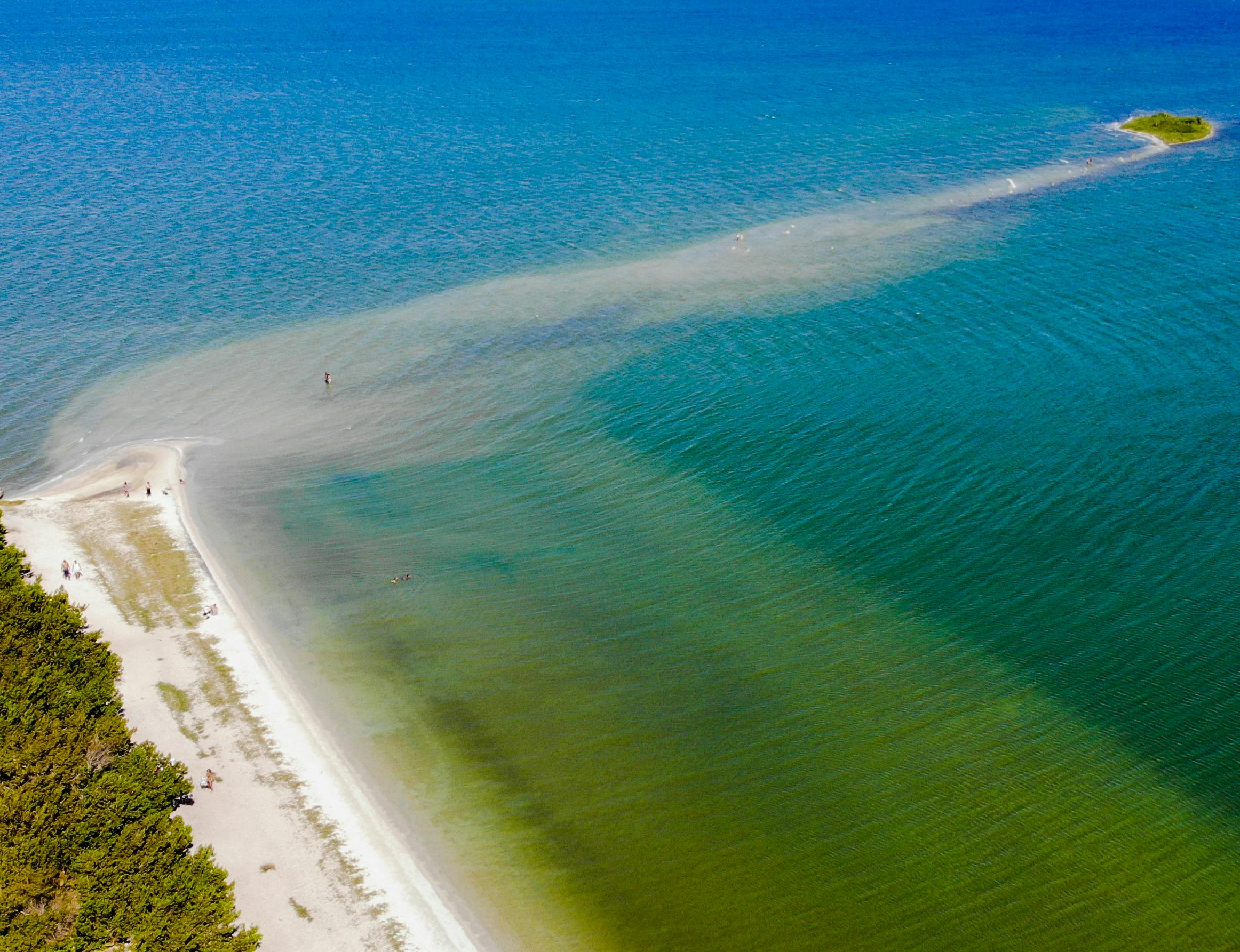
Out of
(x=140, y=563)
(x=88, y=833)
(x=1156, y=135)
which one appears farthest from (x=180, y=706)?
(x=1156, y=135)

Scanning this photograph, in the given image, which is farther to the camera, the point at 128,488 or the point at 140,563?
the point at 128,488

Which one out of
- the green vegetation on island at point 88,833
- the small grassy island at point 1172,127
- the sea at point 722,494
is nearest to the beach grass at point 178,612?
the sea at point 722,494

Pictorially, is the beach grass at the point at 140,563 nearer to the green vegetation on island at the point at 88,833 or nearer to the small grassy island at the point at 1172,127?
the green vegetation on island at the point at 88,833

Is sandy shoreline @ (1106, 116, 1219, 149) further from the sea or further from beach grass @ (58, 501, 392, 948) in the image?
beach grass @ (58, 501, 392, 948)

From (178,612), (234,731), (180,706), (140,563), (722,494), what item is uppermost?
(140,563)

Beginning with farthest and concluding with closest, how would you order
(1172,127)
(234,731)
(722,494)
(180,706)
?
(1172,127) → (722,494) → (180,706) → (234,731)

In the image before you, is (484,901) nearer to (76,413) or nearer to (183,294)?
(76,413)

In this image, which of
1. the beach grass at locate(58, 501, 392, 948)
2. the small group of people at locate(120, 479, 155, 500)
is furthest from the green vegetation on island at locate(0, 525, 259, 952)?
the small group of people at locate(120, 479, 155, 500)

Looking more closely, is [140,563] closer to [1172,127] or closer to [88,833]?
[88,833]

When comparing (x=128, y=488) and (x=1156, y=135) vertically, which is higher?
(x=1156, y=135)
